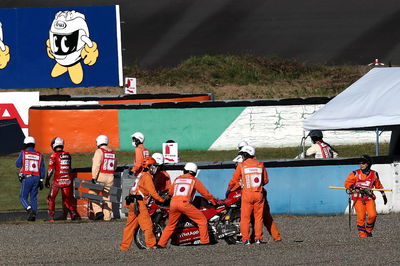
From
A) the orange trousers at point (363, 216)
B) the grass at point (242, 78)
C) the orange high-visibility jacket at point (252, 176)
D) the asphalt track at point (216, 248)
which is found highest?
the grass at point (242, 78)

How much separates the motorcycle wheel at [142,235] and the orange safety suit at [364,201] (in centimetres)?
330

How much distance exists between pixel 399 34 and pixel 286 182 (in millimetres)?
31848

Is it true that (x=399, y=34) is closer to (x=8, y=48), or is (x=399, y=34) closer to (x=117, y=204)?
(x=8, y=48)

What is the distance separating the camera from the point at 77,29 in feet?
135

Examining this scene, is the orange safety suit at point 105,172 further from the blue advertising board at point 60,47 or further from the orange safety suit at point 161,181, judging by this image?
the blue advertising board at point 60,47

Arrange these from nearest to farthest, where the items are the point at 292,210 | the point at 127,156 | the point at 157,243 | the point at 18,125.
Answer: the point at 157,243 < the point at 292,210 < the point at 127,156 < the point at 18,125

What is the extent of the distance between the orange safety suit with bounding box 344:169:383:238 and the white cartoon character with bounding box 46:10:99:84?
22866 mm

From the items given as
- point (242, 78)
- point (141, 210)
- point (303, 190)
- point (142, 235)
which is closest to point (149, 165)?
point (141, 210)

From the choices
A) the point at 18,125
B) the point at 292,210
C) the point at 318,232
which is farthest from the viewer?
Result: the point at 18,125

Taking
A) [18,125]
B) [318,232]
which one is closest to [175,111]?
[18,125]

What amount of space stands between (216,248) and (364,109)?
499 cm

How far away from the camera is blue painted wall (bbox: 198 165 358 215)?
22531 millimetres

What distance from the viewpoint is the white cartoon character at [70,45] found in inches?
1623

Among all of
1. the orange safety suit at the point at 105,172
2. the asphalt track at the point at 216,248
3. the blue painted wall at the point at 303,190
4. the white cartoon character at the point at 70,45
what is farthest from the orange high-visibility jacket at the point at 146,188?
the white cartoon character at the point at 70,45
